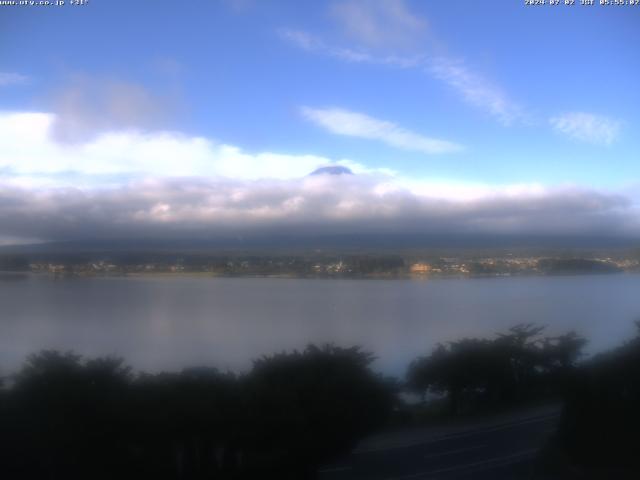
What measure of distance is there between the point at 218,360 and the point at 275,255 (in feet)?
6.39

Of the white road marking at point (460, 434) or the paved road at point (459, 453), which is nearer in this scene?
the paved road at point (459, 453)

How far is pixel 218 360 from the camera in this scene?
19.9 ft

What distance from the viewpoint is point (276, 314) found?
677 cm

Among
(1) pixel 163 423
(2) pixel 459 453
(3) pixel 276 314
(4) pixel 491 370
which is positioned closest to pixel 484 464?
(2) pixel 459 453

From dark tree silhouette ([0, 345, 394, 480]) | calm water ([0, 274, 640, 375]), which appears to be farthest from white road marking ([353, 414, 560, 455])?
calm water ([0, 274, 640, 375])

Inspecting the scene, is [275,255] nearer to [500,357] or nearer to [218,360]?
[218,360]

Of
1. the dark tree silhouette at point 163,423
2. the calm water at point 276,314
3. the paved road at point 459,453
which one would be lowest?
the paved road at point 459,453

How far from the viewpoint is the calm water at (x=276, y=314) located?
Answer: 6.05m

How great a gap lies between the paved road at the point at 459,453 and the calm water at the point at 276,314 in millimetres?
842

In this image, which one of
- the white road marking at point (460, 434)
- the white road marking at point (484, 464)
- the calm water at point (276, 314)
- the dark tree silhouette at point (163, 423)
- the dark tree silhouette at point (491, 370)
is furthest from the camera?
the dark tree silhouette at point (491, 370)

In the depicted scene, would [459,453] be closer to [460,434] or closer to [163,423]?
[460,434]

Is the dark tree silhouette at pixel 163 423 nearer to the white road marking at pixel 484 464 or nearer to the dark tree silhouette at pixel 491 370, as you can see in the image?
the white road marking at pixel 484 464

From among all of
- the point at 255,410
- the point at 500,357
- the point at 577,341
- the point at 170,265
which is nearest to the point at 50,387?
the point at 255,410

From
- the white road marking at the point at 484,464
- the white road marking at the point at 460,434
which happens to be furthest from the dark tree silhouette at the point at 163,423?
the white road marking at the point at 484,464
